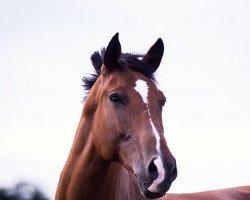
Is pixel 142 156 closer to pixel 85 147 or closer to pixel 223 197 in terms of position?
pixel 85 147

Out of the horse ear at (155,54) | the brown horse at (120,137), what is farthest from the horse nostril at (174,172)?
the horse ear at (155,54)

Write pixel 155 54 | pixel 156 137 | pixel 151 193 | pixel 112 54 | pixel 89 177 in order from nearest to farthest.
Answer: pixel 151 193, pixel 156 137, pixel 89 177, pixel 112 54, pixel 155 54

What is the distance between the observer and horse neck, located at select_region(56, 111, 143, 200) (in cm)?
577

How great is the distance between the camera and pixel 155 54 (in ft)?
20.7

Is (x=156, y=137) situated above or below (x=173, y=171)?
above

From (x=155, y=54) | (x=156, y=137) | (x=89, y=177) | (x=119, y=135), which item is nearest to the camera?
(x=156, y=137)

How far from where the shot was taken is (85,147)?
5.95 m

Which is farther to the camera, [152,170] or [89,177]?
[89,177]

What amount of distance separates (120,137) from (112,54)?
1041mm

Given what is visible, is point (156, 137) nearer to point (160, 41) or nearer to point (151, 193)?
point (151, 193)

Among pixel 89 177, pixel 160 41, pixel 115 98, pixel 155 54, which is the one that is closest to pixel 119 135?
pixel 115 98

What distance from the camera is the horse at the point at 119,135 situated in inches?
197

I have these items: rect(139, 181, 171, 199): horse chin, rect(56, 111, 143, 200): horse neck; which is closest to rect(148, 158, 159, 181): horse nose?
rect(139, 181, 171, 199): horse chin

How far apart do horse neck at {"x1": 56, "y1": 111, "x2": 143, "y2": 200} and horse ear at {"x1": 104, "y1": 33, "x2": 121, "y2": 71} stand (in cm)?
71
